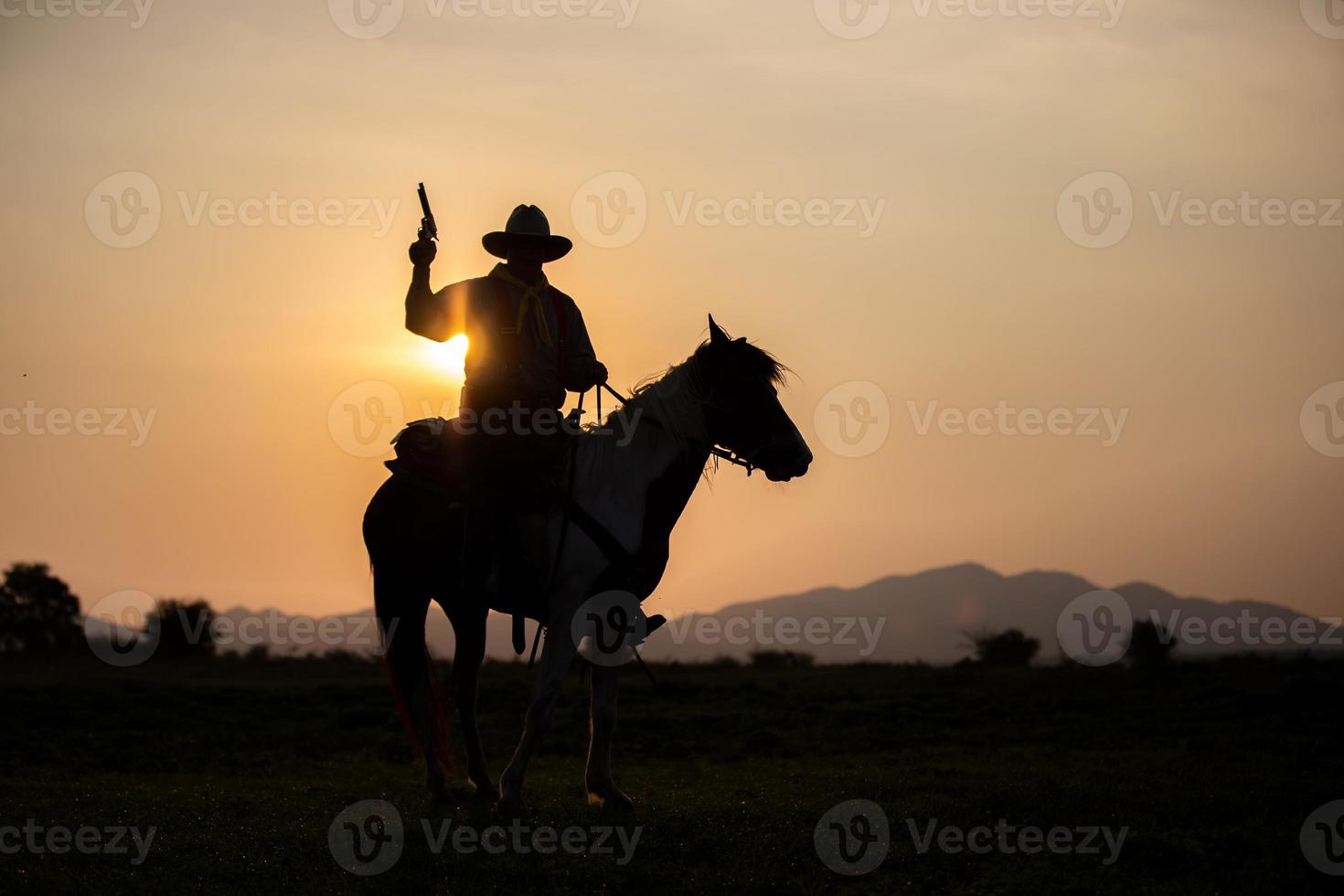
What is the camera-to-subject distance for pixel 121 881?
852 cm

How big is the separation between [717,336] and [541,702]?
10.7 ft

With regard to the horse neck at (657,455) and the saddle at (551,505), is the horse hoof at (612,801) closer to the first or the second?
the saddle at (551,505)

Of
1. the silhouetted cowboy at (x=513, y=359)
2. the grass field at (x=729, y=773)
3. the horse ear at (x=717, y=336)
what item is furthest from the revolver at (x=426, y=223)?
the grass field at (x=729, y=773)

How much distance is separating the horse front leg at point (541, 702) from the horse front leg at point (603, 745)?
357 mm

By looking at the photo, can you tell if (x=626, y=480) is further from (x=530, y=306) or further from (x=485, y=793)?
(x=485, y=793)

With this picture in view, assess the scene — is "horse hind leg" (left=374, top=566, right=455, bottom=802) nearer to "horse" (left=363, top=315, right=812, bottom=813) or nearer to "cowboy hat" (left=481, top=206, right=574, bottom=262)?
"horse" (left=363, top=315, right=812, bottom=813)

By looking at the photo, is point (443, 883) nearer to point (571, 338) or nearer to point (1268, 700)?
point (571, 338)

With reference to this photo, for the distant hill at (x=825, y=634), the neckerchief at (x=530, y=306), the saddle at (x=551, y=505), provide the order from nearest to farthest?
the saddle at (x=551, y=505)
the neckerchief at (x=530, y=306)
the distant hill at (x=825, y=634)

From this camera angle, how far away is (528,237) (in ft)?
36.5

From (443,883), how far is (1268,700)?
13.6 meters

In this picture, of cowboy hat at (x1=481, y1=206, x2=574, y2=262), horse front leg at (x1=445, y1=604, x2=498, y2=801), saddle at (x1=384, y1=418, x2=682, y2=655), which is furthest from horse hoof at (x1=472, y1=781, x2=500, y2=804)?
cowboy hat at (x1=481, y1=206, x2=574, y2=262)

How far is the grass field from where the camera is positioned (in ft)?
29.2

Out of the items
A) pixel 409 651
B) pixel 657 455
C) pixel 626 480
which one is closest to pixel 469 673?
pixel 409 651

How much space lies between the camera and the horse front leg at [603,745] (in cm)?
1077
